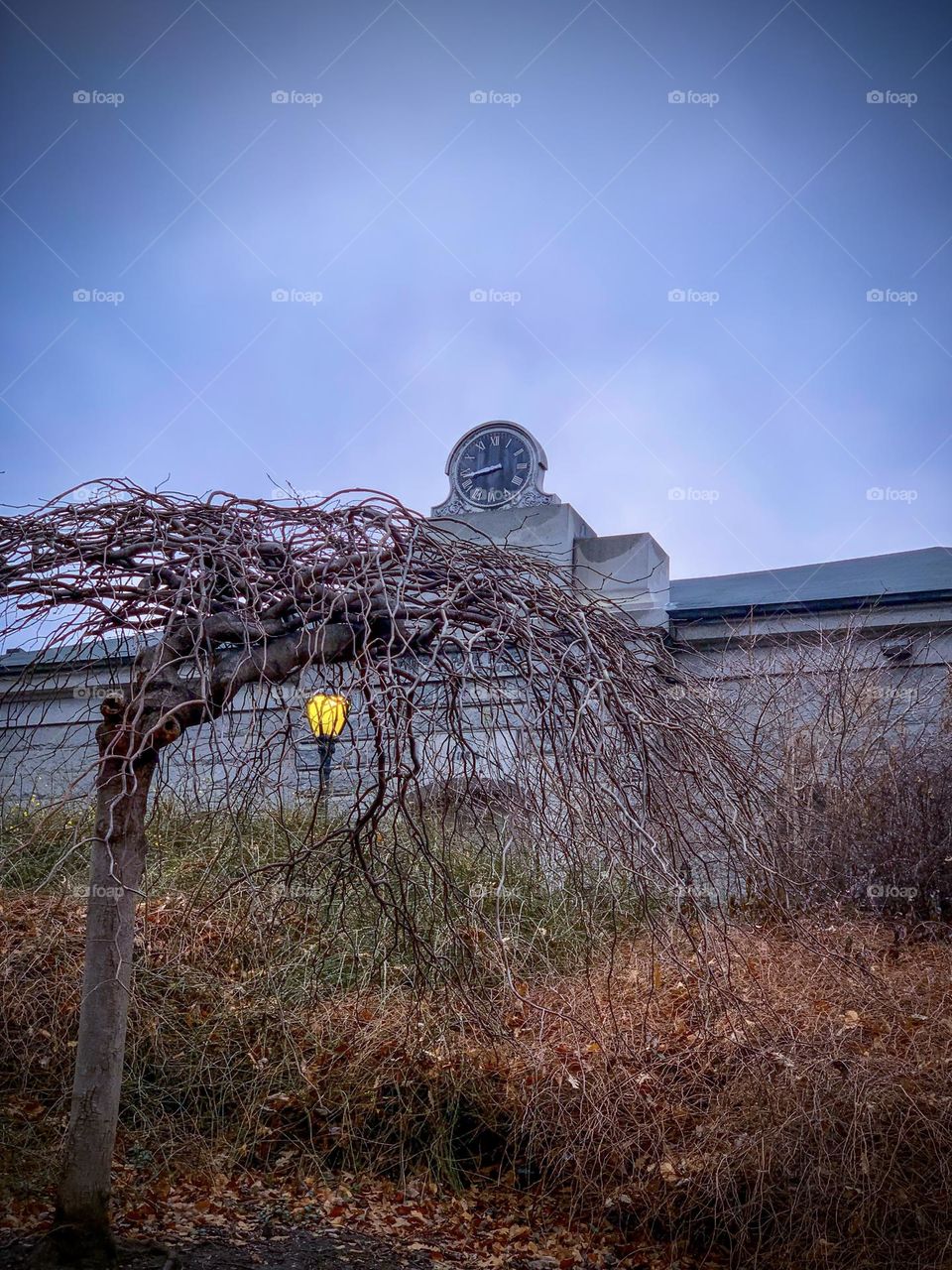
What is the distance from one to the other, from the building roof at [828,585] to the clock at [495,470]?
199 centimetres

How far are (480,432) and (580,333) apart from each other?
6.24 feet

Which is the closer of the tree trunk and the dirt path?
the tree trunk

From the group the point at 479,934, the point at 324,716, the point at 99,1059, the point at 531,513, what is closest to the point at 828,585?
the point at 531,513

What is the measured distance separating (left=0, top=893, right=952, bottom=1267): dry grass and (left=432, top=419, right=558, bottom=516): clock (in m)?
5.37

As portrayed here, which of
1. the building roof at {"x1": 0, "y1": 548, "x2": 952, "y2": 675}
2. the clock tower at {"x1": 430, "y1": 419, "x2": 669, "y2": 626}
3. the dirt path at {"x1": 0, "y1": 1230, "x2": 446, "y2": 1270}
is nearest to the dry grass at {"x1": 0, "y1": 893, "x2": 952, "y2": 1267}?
the dirt path at {"x1": 0, "y1": 1230, "x2": 446, "y2": 1270}

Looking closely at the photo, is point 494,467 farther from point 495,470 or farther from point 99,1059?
point 99,1059

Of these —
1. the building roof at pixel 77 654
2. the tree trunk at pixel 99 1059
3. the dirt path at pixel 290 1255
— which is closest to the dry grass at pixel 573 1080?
the dirt path at pixel 290 1255

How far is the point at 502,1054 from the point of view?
5.49m

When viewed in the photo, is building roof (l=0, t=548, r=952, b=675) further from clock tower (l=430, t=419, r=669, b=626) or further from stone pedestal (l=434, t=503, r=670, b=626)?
clock tower (l=430, t=419, r=669, b=626)

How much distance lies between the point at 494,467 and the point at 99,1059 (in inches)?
317

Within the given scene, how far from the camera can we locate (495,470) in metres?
10.7

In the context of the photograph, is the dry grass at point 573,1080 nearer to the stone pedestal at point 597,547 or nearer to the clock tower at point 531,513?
the stone pedestal at point 597,547

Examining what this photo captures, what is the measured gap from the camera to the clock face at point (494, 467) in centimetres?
1059

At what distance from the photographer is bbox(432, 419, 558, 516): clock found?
1050 cm
